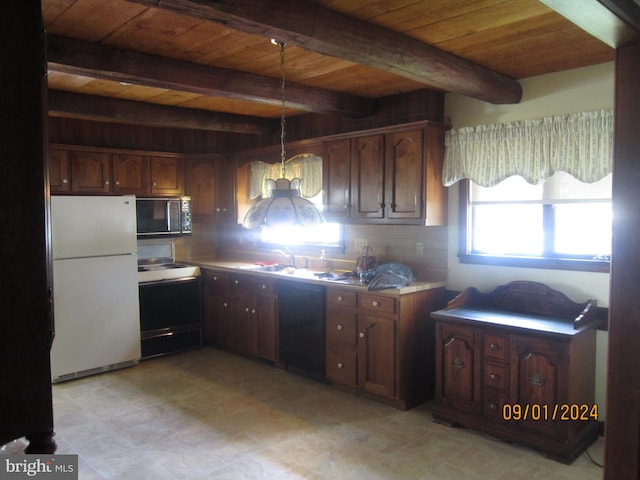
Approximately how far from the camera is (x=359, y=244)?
182 inches

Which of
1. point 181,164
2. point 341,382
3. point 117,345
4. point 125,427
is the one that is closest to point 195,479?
point 125,427

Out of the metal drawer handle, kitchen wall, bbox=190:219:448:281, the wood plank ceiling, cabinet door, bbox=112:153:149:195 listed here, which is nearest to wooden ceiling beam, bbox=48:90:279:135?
the wood plank ceiling

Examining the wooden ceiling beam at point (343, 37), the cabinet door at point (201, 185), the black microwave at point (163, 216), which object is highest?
the wooden ceiling beam at point (343, 37)

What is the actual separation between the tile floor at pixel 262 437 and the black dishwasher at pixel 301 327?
16 cm

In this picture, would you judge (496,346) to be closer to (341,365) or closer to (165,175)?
(341,365)

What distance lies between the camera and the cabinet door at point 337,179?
431 cm

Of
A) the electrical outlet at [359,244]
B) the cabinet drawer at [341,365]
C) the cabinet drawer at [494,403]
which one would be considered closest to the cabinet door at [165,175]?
the electrical outlet at [359,244]

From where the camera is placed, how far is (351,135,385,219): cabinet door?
4062 mm

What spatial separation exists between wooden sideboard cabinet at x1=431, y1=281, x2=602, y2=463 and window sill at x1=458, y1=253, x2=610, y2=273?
16cm

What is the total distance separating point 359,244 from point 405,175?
3.14 ft
